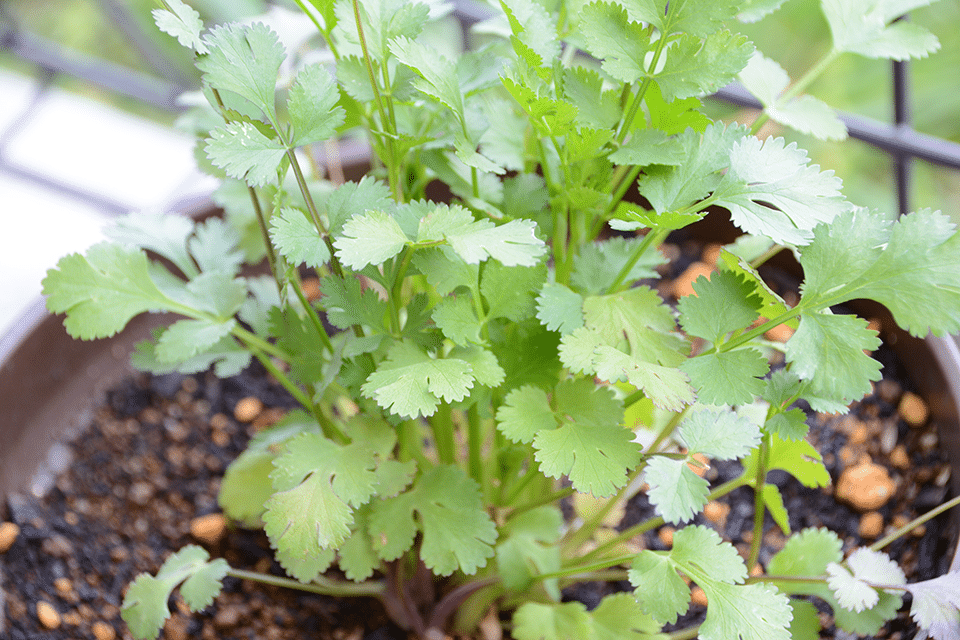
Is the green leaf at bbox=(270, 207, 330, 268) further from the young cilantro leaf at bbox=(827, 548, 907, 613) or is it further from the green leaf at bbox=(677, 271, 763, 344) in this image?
the young cilantro leaf at bbox=(827, 548, 907, 613)

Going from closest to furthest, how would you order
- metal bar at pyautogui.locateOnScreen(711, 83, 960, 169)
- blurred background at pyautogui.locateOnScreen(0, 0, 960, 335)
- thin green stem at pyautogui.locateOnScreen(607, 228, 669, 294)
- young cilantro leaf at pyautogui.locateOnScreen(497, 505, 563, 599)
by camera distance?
thin green stem at pyautogui.locateOnScreen(607, 228, 669, 294) < young cilantro leaf at pyautogui.locateOnScreen(497, 505, 563, 599) < metal bar at pyautogui.locateOnScreen(711, 83, 960, 169) < blurred background at pyautogui.locateOnScreen(0, 0, 960, 335)

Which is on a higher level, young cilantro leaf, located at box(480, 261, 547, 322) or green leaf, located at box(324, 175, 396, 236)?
green leaf, located at box(324, 175, 396, 236)

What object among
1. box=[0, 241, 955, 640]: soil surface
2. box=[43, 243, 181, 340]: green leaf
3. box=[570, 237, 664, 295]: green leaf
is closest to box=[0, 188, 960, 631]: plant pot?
box=[0, 241, 955, 640]: soil surface

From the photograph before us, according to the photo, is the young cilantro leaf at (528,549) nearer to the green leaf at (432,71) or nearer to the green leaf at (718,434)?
the green leaf at (718,434)

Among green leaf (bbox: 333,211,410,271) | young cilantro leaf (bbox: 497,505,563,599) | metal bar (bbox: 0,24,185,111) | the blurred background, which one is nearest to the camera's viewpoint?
green leaf (bbox: 333,211,410,271)

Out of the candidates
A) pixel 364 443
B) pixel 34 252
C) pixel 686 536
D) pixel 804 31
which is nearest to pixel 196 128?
pixel 364 443

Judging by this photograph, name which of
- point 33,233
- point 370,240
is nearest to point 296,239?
point 370,240

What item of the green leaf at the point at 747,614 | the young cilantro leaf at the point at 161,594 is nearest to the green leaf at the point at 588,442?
the green leaf at the point at 747,614

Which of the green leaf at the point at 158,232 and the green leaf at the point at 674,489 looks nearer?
the green leaf at the point at 674,489
